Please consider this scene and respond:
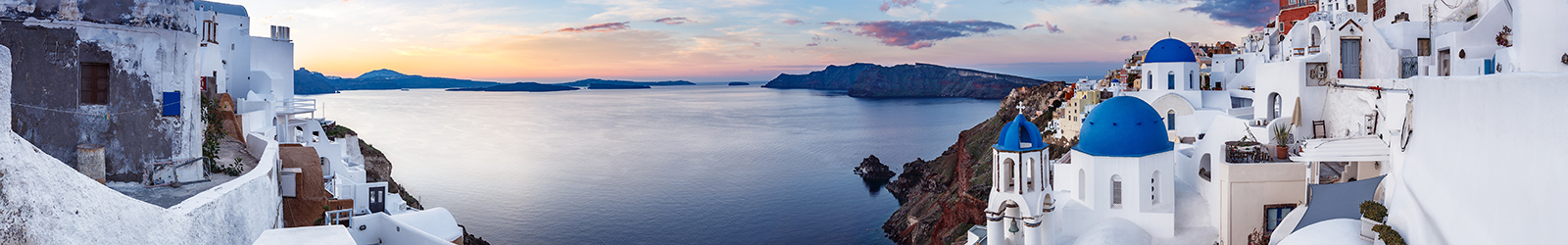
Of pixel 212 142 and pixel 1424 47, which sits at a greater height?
pixel 1424 47

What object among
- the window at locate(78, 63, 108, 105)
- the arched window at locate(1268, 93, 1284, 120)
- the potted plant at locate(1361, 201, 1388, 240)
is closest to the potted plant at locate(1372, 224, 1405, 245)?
the potted plant at locate(1361, 201, 1388, 240)

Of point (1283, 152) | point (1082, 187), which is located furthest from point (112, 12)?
point (1283, 152)

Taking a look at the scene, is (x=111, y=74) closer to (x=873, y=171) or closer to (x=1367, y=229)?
(x=1367, y=229)

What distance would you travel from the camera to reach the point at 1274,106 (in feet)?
53.5

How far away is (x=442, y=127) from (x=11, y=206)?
77.2 m

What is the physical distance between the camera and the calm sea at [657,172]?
33.9 metres

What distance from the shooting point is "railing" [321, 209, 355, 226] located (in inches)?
493

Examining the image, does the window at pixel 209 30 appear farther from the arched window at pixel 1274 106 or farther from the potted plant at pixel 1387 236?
the arched window at pixel 1274 106

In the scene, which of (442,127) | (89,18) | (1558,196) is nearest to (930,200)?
(89,18)

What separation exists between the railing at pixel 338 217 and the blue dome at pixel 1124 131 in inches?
435

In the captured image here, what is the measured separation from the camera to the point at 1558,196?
4008 mm

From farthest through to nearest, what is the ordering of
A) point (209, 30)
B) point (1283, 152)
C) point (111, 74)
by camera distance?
point (209, 30), point (1283, 152), point (111, 74)

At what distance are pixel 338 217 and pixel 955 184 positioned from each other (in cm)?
2494

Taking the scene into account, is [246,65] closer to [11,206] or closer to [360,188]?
[360,188]
